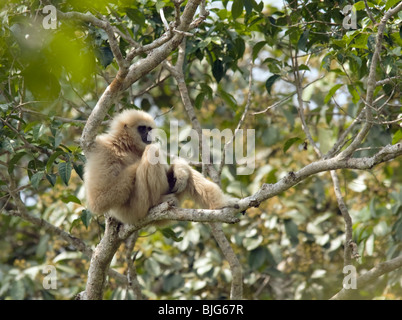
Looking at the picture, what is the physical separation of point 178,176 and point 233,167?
2359 mm

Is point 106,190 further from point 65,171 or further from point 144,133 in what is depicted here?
point 144,133

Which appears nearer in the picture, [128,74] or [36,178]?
[128,74]

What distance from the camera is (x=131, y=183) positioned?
173 inches

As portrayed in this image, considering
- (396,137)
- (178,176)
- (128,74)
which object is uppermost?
(128,74)

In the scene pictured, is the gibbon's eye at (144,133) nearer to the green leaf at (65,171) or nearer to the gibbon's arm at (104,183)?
the gibbon's arm at (104,183)

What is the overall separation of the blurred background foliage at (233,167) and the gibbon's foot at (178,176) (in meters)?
0.65

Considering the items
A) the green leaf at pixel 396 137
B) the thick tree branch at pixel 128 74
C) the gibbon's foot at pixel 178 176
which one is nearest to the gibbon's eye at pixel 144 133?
the gibbon's foot at pixel 178 176

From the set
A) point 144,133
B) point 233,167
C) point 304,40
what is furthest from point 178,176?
point 233,167

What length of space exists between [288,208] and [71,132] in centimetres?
348

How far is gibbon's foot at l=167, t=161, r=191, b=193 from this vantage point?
455 cm

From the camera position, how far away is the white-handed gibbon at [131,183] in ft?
14.0

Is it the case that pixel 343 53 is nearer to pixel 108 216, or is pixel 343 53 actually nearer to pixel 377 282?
pixel 108 216

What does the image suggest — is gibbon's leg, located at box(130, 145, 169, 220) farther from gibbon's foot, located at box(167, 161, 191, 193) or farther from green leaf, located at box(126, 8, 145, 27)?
green leaf, located at box(126, 8, 145, 27)

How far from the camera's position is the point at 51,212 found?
7.06 m
